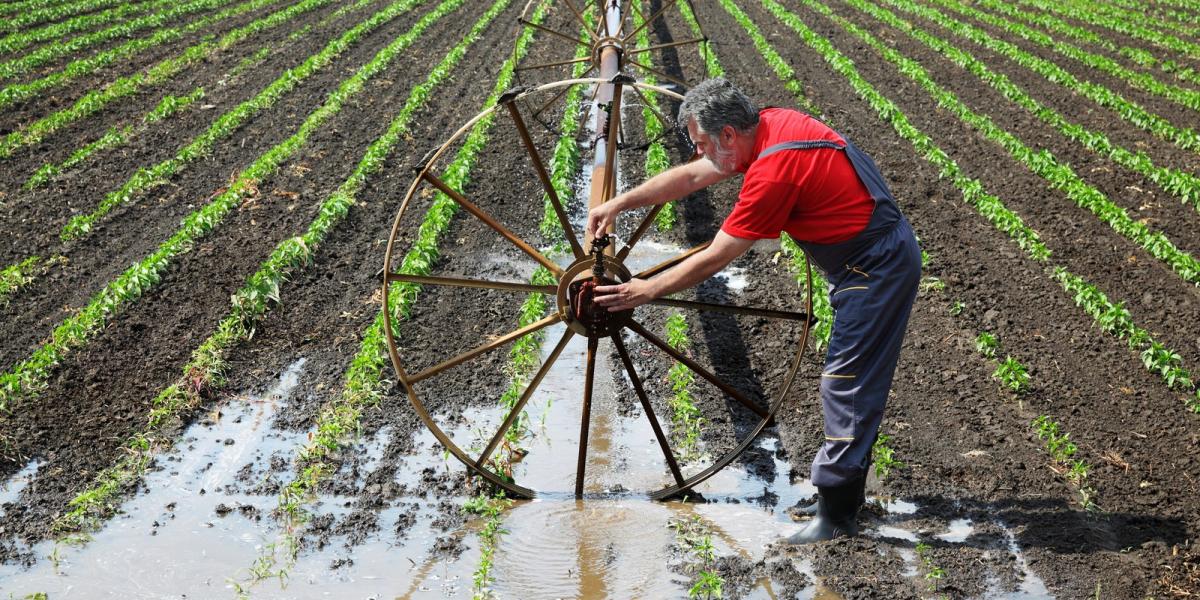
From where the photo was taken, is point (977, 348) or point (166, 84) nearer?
point (977, 348)

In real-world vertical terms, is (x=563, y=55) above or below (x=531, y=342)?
above

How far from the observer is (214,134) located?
381 inches

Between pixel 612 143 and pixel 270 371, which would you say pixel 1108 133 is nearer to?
pixel 612 143

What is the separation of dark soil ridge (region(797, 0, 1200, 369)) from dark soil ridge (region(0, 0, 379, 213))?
7367mm

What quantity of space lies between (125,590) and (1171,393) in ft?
16.9

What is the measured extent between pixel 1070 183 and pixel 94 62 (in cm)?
1149

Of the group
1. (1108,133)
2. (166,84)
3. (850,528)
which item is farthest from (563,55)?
(850,528)

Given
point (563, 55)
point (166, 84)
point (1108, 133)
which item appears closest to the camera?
point (1108, 133)

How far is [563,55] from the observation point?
46.4ft

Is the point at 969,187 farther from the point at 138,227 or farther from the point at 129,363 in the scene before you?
the point at 138,227

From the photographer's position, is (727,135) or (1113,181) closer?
(727,135)

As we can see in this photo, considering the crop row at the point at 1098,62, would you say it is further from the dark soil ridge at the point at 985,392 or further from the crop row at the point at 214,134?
the crop row at the point at 214,134

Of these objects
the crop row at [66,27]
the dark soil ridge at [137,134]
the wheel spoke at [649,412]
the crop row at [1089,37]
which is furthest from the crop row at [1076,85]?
the crop row at [66,27]

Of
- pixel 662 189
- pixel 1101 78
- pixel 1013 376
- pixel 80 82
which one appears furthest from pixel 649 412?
pixel 1101 78
